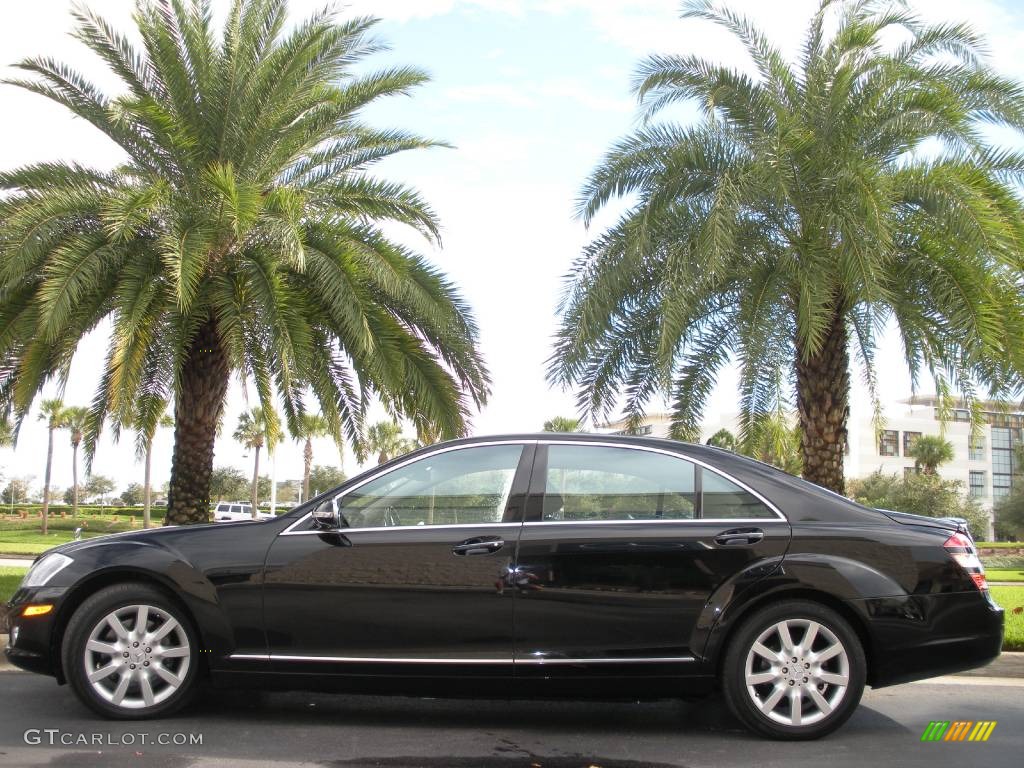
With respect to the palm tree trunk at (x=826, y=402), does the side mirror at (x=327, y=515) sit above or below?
below

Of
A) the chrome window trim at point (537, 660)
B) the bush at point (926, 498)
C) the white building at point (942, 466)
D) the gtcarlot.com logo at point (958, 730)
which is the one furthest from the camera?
the white building at point (942, 466)

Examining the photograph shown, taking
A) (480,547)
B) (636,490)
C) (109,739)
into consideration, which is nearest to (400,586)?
(480,547)

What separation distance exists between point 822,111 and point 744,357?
310cm

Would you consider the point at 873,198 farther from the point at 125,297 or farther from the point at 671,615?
the point at 125,297

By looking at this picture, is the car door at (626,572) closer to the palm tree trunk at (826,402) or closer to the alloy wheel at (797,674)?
the alloy wheel at (797,674)

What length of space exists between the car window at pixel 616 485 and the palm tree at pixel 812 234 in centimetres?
552

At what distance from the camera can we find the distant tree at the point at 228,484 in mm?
83938

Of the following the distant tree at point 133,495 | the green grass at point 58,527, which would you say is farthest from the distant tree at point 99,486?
the green grass at point 58,527

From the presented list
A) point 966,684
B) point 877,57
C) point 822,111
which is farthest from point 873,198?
point 966,684

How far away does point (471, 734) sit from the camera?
5.39m

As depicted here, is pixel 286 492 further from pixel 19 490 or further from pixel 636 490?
pixel 636 490

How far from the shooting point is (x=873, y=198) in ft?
35.0

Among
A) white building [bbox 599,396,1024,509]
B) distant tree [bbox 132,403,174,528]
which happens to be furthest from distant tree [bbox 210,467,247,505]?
distant tree [bbox 132,403,174,528]

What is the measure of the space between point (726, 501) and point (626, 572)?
2.20 feet
